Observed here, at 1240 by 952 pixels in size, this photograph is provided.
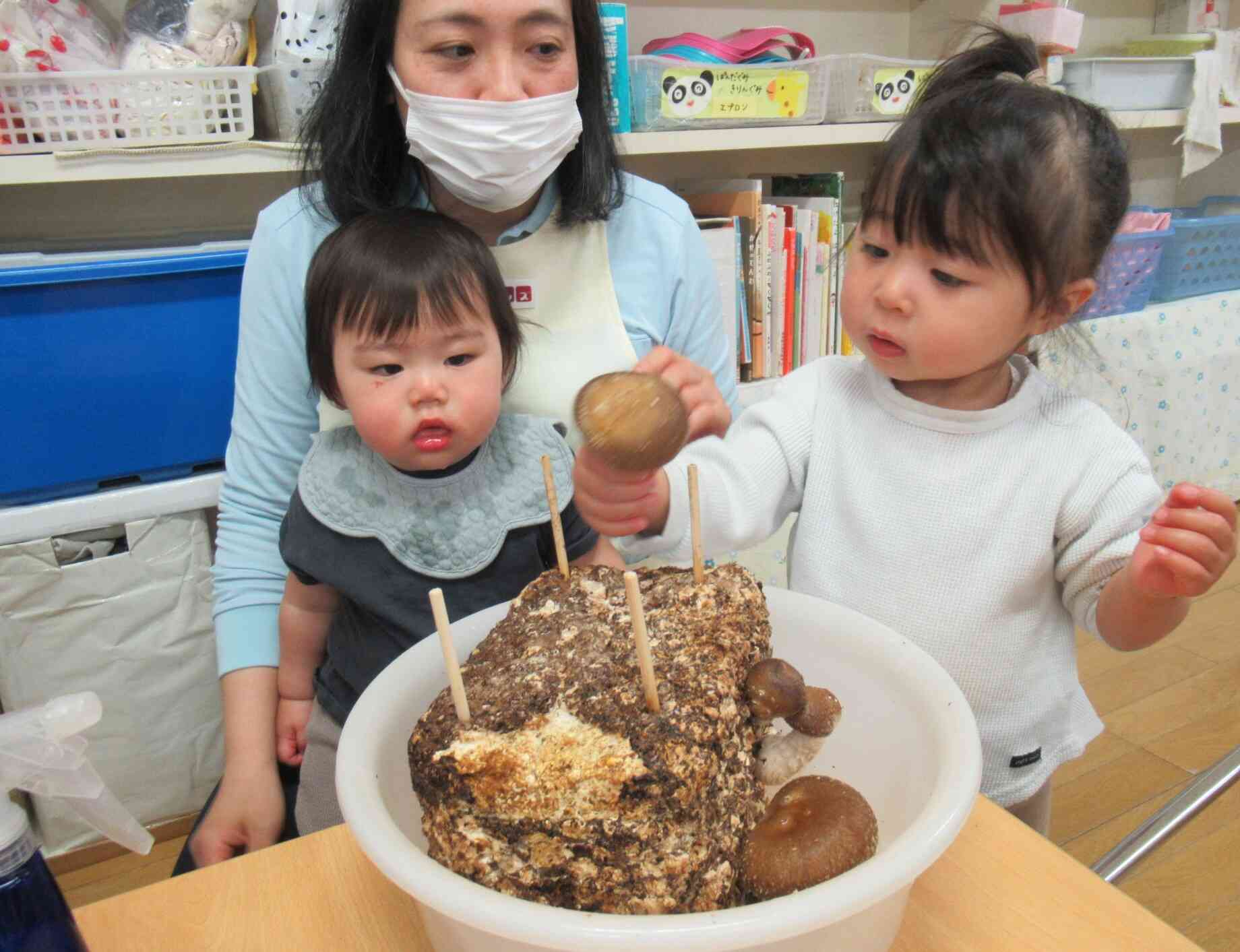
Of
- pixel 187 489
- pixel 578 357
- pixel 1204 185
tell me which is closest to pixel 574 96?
pixel 578 357

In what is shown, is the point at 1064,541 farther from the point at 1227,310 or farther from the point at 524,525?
the point at 1227,310

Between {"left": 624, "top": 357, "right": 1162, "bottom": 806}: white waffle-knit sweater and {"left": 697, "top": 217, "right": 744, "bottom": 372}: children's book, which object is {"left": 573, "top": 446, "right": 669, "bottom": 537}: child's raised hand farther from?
{"left": 697, "top": 217, "right": 744, "bottom": 372}: children's book

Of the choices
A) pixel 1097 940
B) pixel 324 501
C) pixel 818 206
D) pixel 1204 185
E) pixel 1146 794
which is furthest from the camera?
pixel 1204 185

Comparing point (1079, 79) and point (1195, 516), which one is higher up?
point (1079, 79)

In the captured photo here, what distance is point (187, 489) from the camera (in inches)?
52.1

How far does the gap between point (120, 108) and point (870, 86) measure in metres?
1.28

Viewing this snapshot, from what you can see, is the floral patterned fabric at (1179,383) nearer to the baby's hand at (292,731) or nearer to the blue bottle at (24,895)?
the baby's hand at (292,731)

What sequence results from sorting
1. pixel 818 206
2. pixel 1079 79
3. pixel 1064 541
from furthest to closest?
pixel 1079 79 → pixel 818 206 → pixel 1064 541

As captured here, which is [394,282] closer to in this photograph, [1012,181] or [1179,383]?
[1012,181]

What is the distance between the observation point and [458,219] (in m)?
1.04

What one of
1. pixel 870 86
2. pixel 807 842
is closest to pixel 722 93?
pixel 870 86

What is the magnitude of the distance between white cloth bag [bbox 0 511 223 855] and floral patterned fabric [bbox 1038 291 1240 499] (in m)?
1.88

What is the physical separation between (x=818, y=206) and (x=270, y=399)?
125 centimetres

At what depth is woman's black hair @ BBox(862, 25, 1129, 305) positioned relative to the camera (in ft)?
2.19
